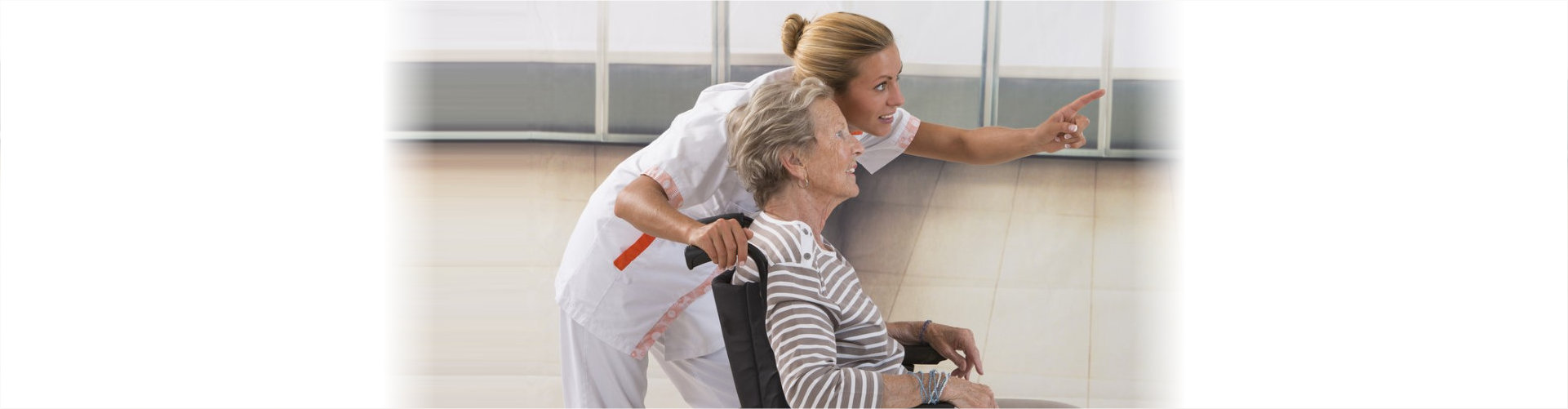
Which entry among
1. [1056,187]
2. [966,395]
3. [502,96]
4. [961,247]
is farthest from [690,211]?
[1056,187]

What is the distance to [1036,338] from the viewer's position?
2.54 m

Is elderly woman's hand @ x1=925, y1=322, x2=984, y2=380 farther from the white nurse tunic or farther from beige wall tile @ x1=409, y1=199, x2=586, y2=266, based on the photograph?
beige wall tile @ x1=409, y1=199, x2=586, y2=266

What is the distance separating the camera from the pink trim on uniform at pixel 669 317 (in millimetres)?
1964

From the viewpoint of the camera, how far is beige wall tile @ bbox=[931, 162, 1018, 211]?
246 centimetres

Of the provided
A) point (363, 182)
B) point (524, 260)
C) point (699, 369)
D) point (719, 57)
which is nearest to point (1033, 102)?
point (719, 57)

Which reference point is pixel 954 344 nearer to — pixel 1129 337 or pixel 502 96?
pixel 1129 337

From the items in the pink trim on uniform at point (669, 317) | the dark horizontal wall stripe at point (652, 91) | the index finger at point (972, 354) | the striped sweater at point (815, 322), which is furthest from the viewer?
the dark horizontal wall stripe at point (652, 91)

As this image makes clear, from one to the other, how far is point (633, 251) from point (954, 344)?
59 cm

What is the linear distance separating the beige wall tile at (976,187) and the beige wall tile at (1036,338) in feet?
0.72

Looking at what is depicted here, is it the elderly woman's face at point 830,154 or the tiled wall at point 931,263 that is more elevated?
the elderly woman's face at point 830,154

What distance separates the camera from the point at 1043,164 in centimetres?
247

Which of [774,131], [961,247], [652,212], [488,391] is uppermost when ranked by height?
[774,131]

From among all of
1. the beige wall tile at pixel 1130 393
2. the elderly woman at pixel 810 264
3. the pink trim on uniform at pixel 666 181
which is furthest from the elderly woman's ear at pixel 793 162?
the beige wall tile at pixel 1130 393

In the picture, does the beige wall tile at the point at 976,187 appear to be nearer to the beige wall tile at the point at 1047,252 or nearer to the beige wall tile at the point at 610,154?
the beige wall tile at the point at 1047,252
